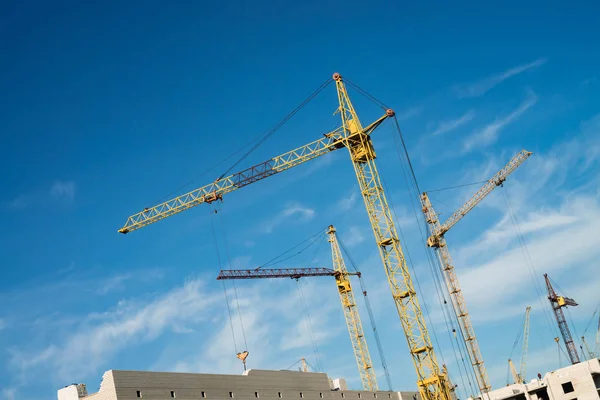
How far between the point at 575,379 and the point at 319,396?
57.3 m

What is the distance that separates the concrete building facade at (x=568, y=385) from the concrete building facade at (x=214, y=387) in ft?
149

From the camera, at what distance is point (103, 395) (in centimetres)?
6275

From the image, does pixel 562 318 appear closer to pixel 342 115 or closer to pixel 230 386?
pixel 342 115

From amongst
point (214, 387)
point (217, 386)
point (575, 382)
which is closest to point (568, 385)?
point (575, 382)

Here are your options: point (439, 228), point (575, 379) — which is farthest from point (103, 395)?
point (439, 228)

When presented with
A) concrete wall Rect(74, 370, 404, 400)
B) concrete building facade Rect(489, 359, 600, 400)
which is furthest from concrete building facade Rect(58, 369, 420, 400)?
concrete building facade Rect(489, 359, 600, 400)

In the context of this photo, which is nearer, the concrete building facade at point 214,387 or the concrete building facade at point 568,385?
the concrete building facade at point 214,387

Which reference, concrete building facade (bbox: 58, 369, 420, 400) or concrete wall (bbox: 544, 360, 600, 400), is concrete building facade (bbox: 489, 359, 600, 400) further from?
concrete building facade (bbox: 58, 369, 420, 400)

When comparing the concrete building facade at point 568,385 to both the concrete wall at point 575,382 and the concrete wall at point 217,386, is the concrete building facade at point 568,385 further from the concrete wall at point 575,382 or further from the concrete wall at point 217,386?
the concrete wall at point 217,386

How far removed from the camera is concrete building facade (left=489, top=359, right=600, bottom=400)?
393ft

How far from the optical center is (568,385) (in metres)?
123

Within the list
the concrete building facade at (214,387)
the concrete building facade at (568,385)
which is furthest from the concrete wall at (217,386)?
the concrete building facade at (568,385)

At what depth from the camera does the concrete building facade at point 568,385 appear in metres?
120

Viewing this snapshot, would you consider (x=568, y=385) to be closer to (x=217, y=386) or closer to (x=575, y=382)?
(x=575, y=382)
